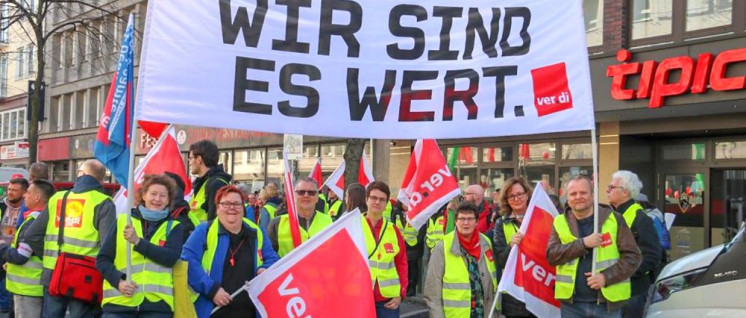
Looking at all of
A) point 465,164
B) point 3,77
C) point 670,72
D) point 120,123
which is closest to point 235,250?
point 120,123

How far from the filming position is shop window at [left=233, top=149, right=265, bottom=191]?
2517 centimetres

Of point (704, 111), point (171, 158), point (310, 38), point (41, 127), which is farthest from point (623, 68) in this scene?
point (41, 127)

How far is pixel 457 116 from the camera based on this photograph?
500 centimetres

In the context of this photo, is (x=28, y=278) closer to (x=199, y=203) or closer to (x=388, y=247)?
(x=199, y=203)

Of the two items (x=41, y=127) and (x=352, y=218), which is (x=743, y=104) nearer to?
(x=352, y=218)

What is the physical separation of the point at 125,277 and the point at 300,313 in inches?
48.5

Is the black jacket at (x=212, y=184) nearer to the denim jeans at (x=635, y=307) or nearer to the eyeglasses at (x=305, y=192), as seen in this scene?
the eyeglasses at (x=305, y=192)

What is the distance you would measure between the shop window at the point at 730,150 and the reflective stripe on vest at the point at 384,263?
29.7 ft

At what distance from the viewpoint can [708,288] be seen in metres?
4.83

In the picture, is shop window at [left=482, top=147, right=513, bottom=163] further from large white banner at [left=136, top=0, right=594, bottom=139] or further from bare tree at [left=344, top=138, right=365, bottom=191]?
large white banner at [left=136, top=0, right=594, bottom=139]

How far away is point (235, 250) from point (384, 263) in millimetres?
1355

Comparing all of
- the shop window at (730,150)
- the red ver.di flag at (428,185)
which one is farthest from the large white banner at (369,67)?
the shop window at (730,150)

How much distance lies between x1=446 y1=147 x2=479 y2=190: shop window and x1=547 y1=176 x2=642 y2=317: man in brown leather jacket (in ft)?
38.7

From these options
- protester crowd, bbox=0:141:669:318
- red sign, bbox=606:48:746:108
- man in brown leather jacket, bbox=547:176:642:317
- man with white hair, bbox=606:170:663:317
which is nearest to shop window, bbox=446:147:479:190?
red sign, bbox=606:48:746:108
